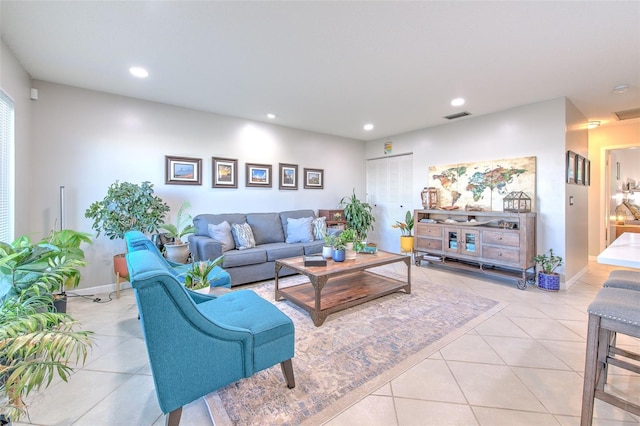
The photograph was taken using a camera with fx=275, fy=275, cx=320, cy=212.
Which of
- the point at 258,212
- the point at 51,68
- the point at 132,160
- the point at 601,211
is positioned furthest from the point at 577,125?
the point at 51,68

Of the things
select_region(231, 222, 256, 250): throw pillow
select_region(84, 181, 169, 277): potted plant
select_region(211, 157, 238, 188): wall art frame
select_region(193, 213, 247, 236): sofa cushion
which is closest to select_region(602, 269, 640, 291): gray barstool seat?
select_region(231, 222, 256, 250): throw pillow

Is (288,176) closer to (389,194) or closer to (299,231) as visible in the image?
(299,231)

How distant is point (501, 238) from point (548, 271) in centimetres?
68

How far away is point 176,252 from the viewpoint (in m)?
3.42

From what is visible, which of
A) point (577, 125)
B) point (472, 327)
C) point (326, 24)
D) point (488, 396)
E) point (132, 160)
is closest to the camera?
point (488, 396)

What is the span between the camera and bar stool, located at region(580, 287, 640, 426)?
1.25 metres

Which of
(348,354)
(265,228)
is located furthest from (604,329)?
(265,228)

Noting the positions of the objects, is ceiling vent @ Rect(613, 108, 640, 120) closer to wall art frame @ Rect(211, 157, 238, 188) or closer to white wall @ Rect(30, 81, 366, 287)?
white wall @ Rect(30, 81, 366, 287)

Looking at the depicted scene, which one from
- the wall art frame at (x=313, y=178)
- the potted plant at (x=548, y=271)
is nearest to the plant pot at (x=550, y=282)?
the potted plant at (x=548, y=271)

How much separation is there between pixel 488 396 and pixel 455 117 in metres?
4.06

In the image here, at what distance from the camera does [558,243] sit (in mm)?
3711

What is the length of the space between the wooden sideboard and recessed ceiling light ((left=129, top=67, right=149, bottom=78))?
4.33 meters

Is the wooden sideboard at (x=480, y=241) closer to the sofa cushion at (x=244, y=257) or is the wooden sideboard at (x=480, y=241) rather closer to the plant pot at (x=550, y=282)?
the plant pot at (x=550, y=282)

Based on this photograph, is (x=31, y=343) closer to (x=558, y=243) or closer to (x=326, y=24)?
(x=326, y=24)
